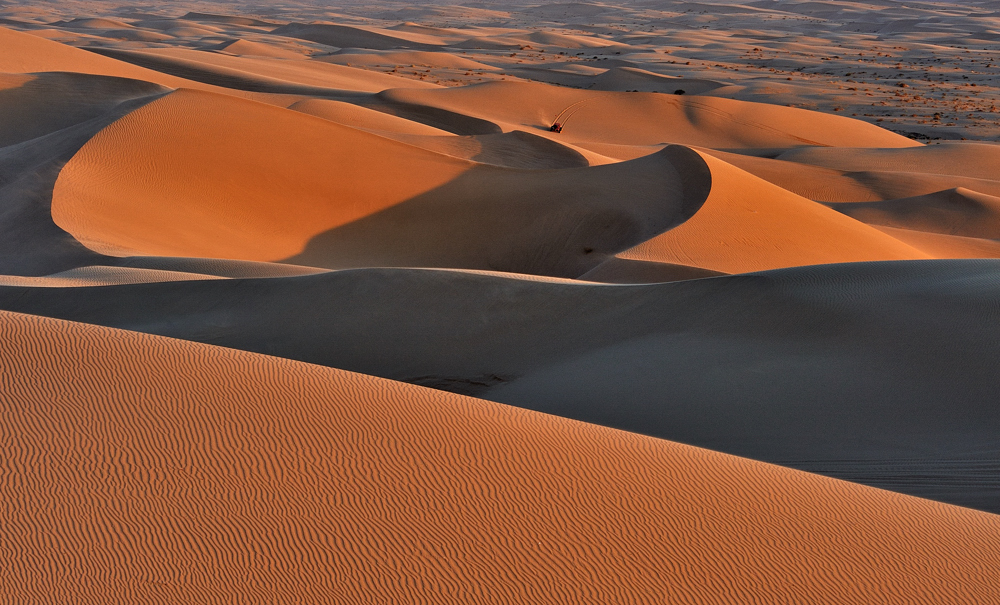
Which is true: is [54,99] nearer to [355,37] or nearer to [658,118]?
[658,118]

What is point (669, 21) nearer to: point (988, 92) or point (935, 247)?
point (988, 92)

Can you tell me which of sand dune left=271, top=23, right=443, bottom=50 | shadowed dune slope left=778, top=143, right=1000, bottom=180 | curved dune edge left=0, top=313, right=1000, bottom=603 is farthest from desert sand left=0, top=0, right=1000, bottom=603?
sand dune left=271, top=23, right=443, bottom=50

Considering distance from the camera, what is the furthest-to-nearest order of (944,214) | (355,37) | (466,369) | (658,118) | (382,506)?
(355,37) → (658,118) → (944,214) → (466,369) → (382,506)

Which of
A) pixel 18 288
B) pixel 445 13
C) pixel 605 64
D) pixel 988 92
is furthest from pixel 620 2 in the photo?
pixel 18 288

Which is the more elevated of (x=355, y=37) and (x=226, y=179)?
(x=226, y=179)

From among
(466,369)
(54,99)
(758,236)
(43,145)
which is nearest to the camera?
(466,369)

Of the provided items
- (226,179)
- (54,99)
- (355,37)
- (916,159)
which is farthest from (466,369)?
(355,37)

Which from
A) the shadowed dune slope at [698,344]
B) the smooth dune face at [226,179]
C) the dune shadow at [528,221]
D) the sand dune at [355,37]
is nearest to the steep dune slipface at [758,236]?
the dune shadow at [528,221]

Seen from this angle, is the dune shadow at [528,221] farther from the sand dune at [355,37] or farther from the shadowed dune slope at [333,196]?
the sand dune at [355,37]
